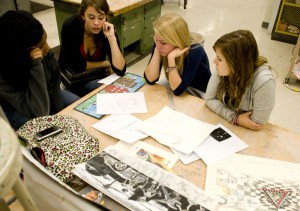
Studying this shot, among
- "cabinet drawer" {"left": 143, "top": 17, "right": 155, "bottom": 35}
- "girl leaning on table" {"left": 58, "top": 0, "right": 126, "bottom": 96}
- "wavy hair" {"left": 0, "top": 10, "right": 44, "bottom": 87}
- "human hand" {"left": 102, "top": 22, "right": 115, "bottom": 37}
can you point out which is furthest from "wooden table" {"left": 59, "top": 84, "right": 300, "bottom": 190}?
"cabinet drawer" {"left": 143, "top": 17, "right": 155, "bottom": 35}

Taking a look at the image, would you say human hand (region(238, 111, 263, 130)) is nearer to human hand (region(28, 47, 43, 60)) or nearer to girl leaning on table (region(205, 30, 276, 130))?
girl leaning on table (region(205, 30, 276, 130))

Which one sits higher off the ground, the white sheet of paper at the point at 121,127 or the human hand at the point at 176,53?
the human hand at the point at 176,53

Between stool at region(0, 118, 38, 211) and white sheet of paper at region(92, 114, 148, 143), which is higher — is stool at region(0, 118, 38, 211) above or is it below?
above

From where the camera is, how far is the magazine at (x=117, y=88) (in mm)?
1402

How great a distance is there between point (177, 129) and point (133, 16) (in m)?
2.11

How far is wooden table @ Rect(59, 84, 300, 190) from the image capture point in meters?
1.11

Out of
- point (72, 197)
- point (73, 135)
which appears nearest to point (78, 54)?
point (73, 135)

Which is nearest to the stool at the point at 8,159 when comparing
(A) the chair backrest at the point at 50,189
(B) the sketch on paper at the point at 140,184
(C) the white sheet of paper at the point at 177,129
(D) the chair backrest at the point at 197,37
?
(A) the chair backrest at the point at 50,189

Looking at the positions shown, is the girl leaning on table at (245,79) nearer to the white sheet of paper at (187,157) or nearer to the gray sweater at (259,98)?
the gray sweater at (259,98)

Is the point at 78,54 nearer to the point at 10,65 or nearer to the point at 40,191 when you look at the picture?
the point at 10,65

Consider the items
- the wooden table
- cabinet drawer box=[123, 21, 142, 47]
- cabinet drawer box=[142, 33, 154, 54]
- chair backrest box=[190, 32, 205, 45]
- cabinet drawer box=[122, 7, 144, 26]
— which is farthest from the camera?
cabinet drawer box=[142, 33, 154, 54]

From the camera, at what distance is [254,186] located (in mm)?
1021

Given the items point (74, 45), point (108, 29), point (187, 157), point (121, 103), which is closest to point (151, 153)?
point (187, 157)

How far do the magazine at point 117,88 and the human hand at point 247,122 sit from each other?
2.03 feet
